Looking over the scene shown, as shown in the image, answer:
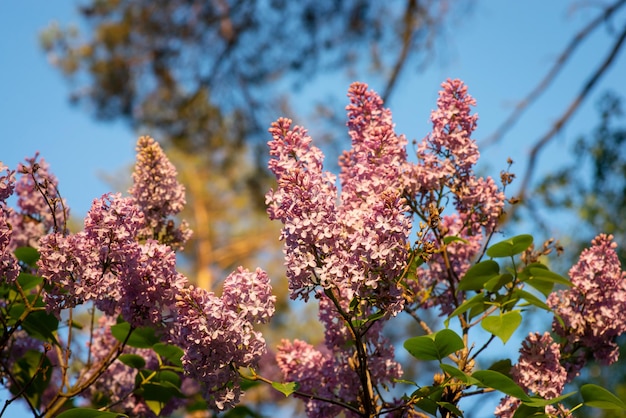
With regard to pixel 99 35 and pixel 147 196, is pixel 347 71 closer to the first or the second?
pixel 99 35

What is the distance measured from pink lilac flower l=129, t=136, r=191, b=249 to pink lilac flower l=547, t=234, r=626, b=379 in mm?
857

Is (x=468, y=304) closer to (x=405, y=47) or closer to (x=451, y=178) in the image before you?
(x=451, y=178)

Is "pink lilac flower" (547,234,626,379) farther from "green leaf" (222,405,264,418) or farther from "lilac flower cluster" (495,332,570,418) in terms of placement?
"green leaf" (222,405,264,418)

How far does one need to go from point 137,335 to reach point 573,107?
5064mm

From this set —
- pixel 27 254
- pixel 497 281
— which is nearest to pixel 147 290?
pixel 27 254

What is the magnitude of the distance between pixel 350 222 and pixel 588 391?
1.78ft

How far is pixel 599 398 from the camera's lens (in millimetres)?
1441

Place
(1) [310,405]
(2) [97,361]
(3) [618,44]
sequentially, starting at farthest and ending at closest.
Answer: (3) [618,44] → (2) [97,361] → (1) [310,405]

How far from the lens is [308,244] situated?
133cm

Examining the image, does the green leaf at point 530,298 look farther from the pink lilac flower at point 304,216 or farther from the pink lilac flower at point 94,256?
the pink lilac flower at point 94,256

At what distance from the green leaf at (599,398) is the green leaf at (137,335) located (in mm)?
855

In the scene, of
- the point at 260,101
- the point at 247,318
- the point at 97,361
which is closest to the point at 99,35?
the point at 260,101

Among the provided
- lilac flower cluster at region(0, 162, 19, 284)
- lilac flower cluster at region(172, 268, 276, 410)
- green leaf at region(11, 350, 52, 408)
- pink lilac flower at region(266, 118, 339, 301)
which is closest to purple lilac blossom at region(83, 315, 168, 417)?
green leaf at region(11, 350, 52, 408)

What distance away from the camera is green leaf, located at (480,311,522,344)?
1.45 m
